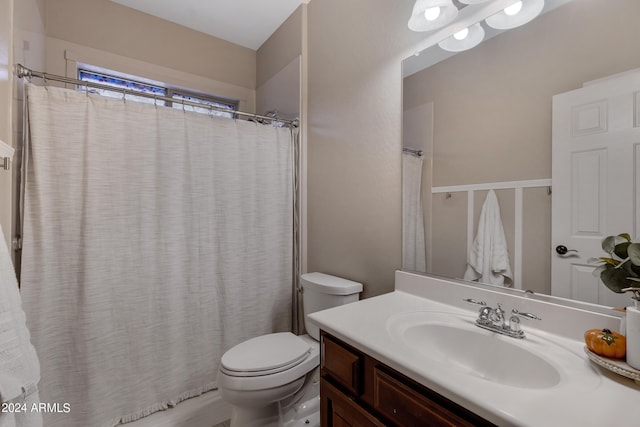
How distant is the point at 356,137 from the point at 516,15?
816 millimetres

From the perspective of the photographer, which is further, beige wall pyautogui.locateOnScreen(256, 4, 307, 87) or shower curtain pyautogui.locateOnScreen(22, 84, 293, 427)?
beige wall pyautogui.locateOnScreen(256, 4, 307, 87)

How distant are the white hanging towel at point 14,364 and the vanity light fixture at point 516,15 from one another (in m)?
1.71

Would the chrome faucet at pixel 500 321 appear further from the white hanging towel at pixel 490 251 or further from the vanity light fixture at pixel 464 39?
the vanity light fixture at pixel 464 39

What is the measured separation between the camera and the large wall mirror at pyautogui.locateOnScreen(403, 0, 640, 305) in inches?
32.9

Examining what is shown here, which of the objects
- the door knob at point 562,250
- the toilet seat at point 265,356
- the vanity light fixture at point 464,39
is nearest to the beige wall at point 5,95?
the toilet seat at point 265,356

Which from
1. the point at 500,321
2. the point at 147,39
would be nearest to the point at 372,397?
the point at 500,321

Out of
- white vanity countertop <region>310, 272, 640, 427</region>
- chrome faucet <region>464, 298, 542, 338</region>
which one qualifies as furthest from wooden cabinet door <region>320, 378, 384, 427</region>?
chrome faucet <region>464, 298, 542, 338</region>

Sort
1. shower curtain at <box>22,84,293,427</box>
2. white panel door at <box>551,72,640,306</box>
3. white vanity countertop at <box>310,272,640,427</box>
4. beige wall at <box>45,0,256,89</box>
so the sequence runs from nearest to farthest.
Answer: white vanity countertop at <box>310,272,640,427</box> < white panel door at <box>551,72,640,306</box> < shower curtain at <box>22,84,293,427</box> < beige wall at <box>45,0,256,89</box>

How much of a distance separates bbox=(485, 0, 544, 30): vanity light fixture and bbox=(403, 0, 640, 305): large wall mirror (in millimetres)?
22

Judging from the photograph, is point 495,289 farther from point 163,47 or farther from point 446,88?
point 163,47

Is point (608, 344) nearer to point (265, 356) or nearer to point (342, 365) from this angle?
point (342, 365)

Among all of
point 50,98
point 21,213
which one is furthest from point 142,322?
point 50,98

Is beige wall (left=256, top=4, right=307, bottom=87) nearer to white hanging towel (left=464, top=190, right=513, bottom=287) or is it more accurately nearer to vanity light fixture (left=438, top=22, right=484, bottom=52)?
vanity light fixture (left=438, top=22, right=484, bottom=52)

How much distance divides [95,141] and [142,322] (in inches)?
39.5
